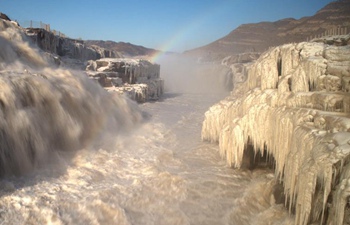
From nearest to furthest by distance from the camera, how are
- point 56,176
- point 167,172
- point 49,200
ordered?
point 49,200 < point 56,176 < point 167,172

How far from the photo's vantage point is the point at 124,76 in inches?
741

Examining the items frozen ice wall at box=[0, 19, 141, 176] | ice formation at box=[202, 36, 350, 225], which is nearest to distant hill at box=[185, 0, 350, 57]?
frozen ice wall at box=[0, 19, 141, 176]

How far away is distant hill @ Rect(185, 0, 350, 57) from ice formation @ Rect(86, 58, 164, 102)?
3739cm

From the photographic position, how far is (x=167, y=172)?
6105 mm

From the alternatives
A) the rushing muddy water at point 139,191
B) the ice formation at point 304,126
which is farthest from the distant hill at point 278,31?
the rushing muddy water at point 139,191

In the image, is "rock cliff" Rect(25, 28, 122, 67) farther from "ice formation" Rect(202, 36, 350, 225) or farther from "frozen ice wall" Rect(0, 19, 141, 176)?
"ice formation" Rect(202, 36, 350, 225)

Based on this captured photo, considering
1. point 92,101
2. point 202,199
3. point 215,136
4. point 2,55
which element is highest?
point 2,55

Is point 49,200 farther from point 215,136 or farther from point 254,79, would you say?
point 254,79

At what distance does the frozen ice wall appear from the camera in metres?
5.79

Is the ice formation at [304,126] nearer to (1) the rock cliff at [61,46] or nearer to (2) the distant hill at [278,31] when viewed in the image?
(1) the rock cliff at [61,46]

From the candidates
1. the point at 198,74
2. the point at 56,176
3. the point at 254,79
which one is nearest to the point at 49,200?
the point at 56,176

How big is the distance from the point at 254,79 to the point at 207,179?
3487 millimetres

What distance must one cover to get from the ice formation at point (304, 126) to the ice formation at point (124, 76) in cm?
1009

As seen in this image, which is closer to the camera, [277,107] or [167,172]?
[277,107]
